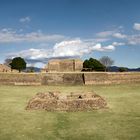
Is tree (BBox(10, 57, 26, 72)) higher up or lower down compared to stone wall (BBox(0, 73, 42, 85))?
higher up

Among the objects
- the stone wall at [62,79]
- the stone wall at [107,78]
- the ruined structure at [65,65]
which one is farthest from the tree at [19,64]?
the stone wall at [107,78]

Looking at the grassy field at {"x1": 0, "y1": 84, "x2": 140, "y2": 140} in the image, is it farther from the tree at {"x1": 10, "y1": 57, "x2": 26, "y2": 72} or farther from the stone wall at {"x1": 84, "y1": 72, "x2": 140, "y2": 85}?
the tree at {"x1": 10, "y1": 57, "x2": 26, "y2": 72}

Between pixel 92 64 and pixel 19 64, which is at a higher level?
pixel 19 64

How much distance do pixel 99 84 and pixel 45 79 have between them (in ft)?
16.2

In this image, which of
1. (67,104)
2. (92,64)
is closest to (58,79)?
(67,104)

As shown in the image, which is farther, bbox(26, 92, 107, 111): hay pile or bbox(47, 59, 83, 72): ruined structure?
bbox(47, 59, 83, 72): ruined structure

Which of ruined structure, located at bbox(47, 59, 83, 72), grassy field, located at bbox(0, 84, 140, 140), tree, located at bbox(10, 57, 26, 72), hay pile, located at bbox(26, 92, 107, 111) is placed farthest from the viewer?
tree, located at bbox(10, 57, 26, 72)

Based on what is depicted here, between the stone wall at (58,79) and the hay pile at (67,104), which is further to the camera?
the stone wall at (58,79)

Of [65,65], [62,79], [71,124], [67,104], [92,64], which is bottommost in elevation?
[71,124]

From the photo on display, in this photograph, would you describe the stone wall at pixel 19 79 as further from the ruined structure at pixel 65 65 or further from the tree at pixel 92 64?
the tree at pixel 92 64

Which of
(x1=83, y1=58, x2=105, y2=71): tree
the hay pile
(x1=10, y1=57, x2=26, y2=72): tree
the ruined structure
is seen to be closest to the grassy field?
the hay pile

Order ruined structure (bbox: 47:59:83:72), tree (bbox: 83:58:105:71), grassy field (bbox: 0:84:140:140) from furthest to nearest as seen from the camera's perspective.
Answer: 1. tree (bbox: 83:58:105:71)
2. ruined structure (bbox: 47:59:83:72)
3. grassy field (bbox: 0:84:140:140)

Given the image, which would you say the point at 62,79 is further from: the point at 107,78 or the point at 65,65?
the point at 65,65

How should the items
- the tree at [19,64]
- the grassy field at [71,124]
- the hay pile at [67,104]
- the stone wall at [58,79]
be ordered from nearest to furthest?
the grassy field at [71,124] < the hay pile at [67,104] < the stone wall at [58,79] < the tree at [19,64]
